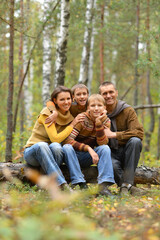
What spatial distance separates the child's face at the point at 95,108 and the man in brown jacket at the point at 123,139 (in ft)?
1.09

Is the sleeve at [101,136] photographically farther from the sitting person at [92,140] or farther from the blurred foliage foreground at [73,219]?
the blurred foliage foreground at [73,219]

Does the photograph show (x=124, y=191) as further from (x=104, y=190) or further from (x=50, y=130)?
(x=50, y=130)

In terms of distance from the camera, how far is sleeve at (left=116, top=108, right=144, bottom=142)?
4562mm

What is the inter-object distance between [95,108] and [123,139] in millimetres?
717

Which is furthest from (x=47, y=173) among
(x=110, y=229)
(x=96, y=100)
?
(x=110, y=229)

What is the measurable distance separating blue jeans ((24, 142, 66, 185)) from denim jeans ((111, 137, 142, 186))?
0.90 metres

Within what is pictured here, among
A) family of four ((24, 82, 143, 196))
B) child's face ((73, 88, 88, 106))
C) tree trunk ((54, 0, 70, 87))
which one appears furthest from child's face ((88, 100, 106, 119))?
tree trunk ((54, 0, 70, 87))

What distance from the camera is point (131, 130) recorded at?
181 inches

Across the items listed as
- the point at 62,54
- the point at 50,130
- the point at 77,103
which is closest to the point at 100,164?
the point at 50,130

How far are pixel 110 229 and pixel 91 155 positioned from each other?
5.98 feet

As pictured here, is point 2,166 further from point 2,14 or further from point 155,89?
point 155,89

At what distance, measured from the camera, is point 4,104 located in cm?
1741

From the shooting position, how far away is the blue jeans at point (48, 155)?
13.6 ft

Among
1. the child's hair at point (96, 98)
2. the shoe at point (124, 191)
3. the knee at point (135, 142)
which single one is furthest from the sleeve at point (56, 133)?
the shoe at point (124, 191)
